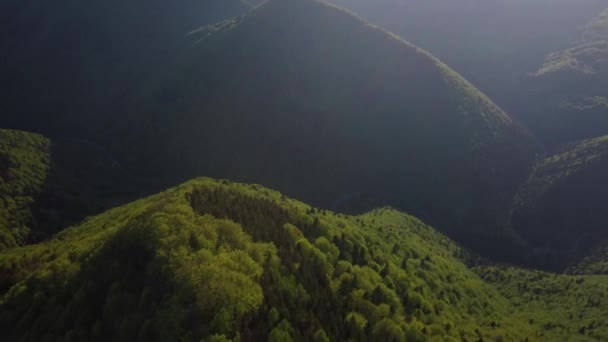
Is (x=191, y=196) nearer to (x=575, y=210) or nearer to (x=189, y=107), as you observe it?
(x=575, y=210)

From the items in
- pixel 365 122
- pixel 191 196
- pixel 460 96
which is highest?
pixel 460 96

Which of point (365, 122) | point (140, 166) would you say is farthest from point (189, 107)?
point (365, 122)

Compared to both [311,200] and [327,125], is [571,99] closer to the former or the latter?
[327,125]

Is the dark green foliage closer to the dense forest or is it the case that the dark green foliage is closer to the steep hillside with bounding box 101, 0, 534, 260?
the steep hillside with bounding box 101, 0, 534, 260

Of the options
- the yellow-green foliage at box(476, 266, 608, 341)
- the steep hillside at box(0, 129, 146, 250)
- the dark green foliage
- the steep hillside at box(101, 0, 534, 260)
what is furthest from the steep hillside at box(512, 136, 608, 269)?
the steep hillside at box(0, 129, 146, 250)

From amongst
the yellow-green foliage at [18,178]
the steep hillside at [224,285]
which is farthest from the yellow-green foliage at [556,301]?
the yellow-green foliage at [18,178]

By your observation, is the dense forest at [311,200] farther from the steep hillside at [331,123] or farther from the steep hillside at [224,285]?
the steep hillside at [331,123]
